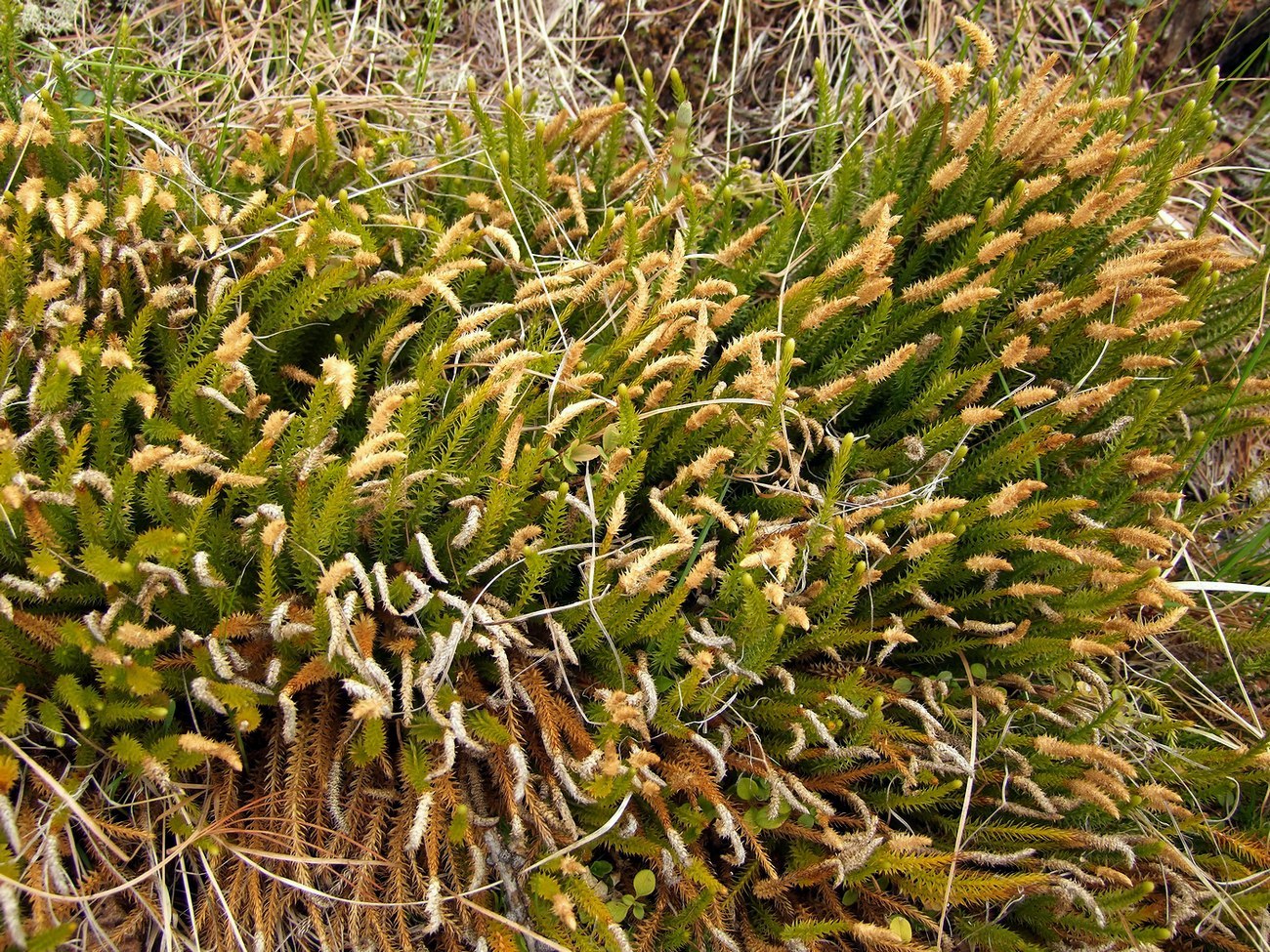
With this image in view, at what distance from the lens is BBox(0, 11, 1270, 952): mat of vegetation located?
5.63 ft

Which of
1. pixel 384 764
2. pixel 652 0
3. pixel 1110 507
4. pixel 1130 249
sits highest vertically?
pixel 652 0

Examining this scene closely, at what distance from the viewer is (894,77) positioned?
10.5ft

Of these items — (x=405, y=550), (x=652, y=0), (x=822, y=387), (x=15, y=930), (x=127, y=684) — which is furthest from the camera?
(x=652, y=0)

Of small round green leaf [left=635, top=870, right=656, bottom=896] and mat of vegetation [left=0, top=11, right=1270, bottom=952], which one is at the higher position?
mat of vegetation [left=0, top=11, right=1270, bottom=952]

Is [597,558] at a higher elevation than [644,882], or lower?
higher

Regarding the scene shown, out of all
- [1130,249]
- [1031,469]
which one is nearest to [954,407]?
[1031,469]

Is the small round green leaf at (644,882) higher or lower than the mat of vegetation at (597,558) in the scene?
lower

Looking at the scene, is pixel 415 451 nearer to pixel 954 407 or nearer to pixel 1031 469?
pixel 954 407

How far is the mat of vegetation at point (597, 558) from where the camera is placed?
1.71 meters

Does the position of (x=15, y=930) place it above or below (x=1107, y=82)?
below

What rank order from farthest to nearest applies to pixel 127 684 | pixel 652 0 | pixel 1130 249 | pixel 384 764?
1. pixel 652 0
2. pixel 1130 249
3. pixel 384 764
4. pixel 127 684

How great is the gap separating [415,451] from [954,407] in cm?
133

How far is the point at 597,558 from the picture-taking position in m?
1.89

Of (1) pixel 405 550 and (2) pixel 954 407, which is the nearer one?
(1) pixel 405 550
